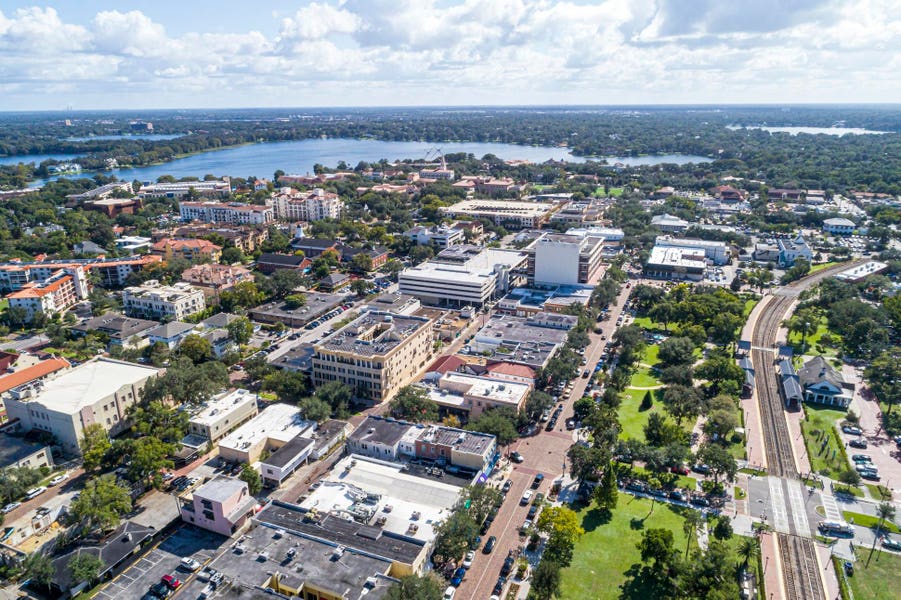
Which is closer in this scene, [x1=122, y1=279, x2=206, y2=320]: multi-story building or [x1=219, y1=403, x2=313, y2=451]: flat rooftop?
[x1=219, y1=403, x2=313, y2=451]: flat rooftop

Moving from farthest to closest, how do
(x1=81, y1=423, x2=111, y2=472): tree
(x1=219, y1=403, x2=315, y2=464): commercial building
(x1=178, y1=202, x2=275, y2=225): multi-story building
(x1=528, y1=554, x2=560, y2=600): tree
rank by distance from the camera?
(x1=178, y1=202, x2=275, y2=225): multi-story building → (x1=219, y1=403, x2=315, y2=464): commercial building → (x1=81, y1=423, x2=111, y2=472): tree → (x1=528, y1=554, x2=560, y2=600): tree

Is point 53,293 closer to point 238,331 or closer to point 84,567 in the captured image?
point 238,331

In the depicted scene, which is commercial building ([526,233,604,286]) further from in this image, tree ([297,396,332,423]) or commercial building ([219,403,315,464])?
commercial building ([219,403,315,464])

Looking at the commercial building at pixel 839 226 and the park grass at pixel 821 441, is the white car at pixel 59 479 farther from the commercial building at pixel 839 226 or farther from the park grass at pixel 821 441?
the commercial building at pixel 839 226

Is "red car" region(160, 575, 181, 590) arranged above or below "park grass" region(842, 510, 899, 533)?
above

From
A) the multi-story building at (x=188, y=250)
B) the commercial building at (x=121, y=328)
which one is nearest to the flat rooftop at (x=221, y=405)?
the commercial building at (x=121, y=328)

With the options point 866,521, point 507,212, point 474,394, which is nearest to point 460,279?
point 474,394

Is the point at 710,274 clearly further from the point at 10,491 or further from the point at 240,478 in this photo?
the point at 10,491

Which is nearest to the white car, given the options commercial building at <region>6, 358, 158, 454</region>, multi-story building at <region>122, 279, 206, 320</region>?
commercial building at <region>6, 358, 158, 454</region>
